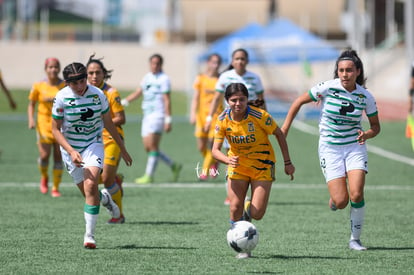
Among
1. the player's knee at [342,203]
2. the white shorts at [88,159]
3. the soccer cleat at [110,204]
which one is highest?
the white shorts at [88,159]

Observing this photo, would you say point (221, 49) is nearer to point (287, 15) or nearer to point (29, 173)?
point (29, 173)

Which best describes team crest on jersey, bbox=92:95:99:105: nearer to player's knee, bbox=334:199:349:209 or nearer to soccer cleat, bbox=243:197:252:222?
soccer cleat, bbox=243:197:252:222

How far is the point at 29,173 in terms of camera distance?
59.6ft

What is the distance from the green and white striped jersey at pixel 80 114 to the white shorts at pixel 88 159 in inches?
2.9

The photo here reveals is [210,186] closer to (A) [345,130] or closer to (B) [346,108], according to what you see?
(A) [345,130]

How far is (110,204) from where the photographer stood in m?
11.4

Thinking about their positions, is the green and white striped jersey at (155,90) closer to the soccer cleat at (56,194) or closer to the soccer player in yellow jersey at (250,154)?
the soccer cleat at (56,194)

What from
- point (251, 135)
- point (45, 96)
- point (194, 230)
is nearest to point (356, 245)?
point (251, 135)

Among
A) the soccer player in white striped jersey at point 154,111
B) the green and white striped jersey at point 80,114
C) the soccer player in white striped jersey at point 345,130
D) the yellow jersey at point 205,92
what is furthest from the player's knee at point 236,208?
the yellow jersey at point 205,92

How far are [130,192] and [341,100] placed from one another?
636cm

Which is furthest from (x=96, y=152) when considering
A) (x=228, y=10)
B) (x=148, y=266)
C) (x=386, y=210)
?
(x=228, y=10)

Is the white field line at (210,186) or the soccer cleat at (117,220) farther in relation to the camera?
the white field line at (210,186)

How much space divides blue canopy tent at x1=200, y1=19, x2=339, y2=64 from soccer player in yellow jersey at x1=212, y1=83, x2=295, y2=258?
88.3ft

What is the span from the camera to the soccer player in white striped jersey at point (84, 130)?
9836 millimetres
